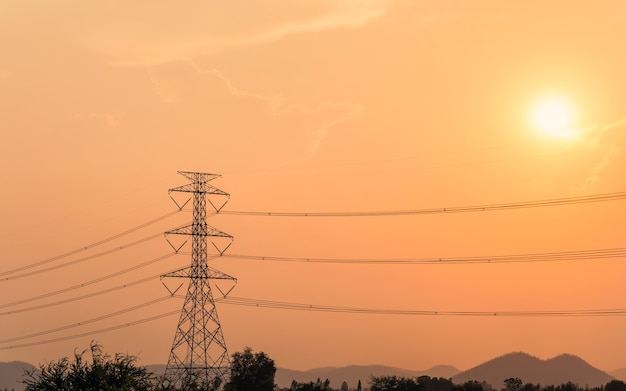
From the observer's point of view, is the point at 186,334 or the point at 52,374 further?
the point at 186,334

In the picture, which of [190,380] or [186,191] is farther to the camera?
[186,191]

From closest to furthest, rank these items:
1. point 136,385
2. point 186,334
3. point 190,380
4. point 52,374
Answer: point 136,385, point 52,374, point 190,380, point 186,334

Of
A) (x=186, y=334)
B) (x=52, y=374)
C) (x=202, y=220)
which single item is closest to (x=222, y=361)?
(x=186, y=334)

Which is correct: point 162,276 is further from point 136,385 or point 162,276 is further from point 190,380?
point 136,385

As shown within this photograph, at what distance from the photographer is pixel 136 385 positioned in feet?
461

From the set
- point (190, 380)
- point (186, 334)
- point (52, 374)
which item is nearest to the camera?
point (52, 374)

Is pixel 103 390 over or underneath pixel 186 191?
underneath

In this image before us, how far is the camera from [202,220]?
182m

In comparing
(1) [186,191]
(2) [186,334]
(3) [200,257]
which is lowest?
(2) [186,334]

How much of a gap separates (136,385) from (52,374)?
16.9 meters

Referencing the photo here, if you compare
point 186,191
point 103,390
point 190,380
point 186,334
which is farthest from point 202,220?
point 103,390

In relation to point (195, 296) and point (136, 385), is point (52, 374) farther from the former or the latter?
point (195, 296)

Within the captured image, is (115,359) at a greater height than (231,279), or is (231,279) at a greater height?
(231,279)

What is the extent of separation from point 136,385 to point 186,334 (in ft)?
111
